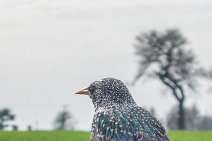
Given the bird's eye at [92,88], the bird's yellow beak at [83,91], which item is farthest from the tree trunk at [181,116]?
the bird's eye at [92,88]

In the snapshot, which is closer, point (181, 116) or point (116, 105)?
point (116, 105)

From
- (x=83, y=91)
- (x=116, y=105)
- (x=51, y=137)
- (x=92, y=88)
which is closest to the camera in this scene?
(x=116, y=105)

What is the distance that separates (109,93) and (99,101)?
0.40ft

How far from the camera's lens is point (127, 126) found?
5719 millimetres

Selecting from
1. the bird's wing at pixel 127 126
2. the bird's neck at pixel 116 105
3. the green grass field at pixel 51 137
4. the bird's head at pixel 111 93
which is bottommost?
the bird's wing at pixel 127 126

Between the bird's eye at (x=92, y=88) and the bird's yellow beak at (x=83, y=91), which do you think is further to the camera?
the bird's yellow beak at (x=83, y=91)

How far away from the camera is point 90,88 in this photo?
6211mm

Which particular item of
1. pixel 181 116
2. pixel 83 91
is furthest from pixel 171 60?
pixel 83 91

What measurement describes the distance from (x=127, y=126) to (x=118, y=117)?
0.40 feet

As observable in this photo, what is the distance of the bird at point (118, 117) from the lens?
5.68 metres

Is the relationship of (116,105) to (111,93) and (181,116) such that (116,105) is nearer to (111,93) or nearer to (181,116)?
(111,93)

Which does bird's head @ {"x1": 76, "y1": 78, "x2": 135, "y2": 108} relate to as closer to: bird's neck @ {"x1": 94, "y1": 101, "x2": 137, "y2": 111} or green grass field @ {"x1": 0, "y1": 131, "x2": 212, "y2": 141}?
bird's neck @ {"x1": 94, "y1": 101, "x2": 137, "y2": 111}

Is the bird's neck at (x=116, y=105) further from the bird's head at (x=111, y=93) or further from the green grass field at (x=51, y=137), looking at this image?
the green grass field at (x=51, y=137)

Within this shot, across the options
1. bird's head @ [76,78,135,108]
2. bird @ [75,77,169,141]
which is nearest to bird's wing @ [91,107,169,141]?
bird @ [75,77,169,141]
